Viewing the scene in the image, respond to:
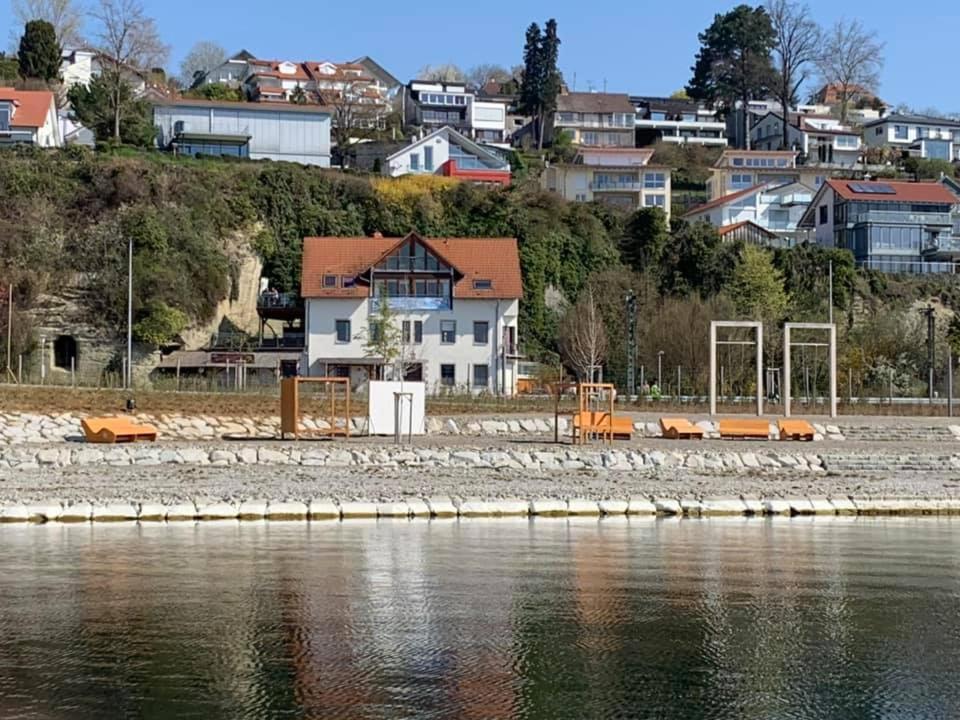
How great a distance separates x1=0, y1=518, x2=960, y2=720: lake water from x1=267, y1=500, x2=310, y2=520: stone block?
1.42 m

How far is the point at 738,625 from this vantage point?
1328 cm

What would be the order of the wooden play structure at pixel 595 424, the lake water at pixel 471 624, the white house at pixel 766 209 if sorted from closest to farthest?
1. the lake water at pixel 471 624
2. the wooden play structure at pixel 595 424
3. the white house at pixel 766 209

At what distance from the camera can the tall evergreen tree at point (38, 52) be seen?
321 ft

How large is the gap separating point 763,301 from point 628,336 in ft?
43.9

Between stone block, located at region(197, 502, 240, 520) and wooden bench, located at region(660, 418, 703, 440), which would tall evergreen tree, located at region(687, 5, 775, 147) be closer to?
wooden bench, located at region(660, 418, 703, 440)

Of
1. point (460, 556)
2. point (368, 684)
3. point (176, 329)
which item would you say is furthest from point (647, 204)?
point (368, 684)

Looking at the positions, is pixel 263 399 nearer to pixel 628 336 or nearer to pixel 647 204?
pixel 628 336

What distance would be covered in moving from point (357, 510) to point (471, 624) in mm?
9689

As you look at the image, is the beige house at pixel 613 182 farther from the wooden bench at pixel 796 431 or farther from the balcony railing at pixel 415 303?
the wooden bench at pixel 796 431

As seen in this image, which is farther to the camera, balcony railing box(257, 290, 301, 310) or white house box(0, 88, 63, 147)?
white house box(0, 88, 63, 147)

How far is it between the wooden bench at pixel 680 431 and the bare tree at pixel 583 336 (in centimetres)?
2249

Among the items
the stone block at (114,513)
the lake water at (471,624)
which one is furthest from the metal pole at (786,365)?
the stone block at (114,513)

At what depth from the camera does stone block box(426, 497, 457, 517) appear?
22.8 m

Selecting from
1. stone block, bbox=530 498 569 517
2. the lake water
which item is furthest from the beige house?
the lake water
